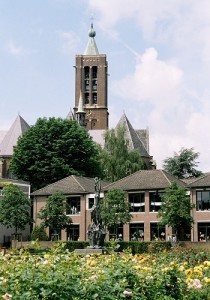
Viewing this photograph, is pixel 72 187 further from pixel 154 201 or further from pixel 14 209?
pixel 154 201

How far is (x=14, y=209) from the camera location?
178 feet

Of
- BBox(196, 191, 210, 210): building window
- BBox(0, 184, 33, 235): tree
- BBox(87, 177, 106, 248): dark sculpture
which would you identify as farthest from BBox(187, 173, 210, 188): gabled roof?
BBox(87, 177, 106, 248): dark sculpture

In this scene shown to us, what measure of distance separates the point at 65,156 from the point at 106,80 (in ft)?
198

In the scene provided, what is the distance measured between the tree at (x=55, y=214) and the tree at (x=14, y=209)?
6.12 ft

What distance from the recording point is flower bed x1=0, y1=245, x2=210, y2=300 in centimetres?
912

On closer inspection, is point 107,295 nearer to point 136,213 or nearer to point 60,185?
point 136,213

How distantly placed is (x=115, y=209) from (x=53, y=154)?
59.6ft

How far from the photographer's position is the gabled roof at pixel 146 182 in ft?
189

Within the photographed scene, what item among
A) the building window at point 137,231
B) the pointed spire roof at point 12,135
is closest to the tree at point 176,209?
the building window at point 137,231

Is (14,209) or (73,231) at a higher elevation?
(14,209)

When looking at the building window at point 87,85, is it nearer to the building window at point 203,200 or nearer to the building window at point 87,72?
the building window at point 87,72

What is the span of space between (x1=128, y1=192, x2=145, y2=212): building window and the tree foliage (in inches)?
164

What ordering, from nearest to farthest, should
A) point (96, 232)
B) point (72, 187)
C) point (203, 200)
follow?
point (96, 232), point (203, 200), point (72, 187)

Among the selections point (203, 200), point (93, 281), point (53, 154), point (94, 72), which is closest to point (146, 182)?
point (203, 200)
